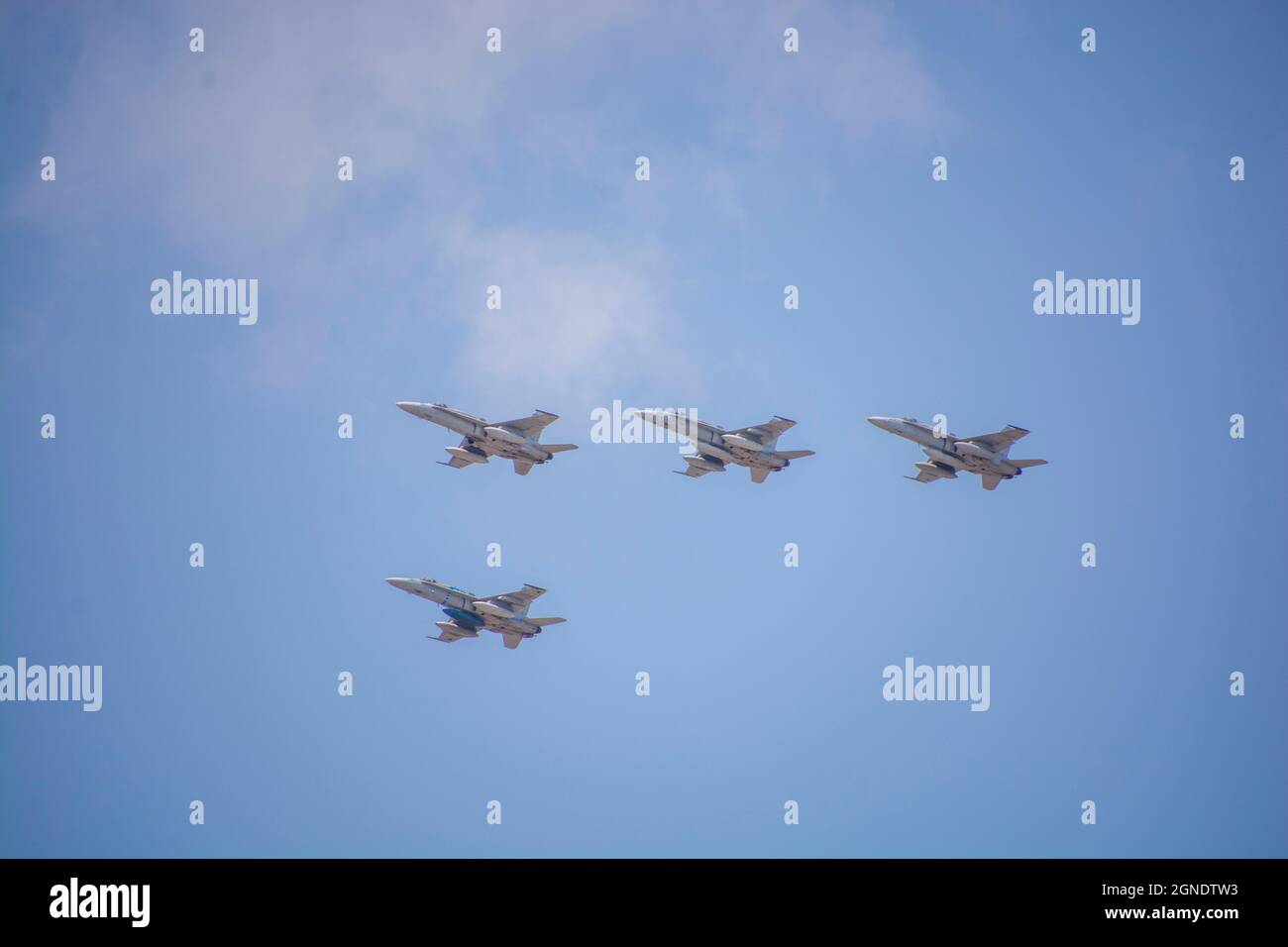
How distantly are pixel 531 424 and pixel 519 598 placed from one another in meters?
8.31

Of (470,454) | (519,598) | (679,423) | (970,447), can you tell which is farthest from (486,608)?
(970,447)

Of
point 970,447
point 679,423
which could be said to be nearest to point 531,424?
point 679,423

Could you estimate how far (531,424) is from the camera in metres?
77.6

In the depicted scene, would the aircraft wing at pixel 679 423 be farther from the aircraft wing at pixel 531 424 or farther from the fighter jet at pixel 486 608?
the fighter jet at pixel 486 608

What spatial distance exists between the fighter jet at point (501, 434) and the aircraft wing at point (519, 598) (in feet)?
18.4

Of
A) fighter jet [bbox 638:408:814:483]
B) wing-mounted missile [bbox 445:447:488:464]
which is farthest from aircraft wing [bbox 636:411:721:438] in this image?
wing-mounted missile [bbox 445:447:488:464]

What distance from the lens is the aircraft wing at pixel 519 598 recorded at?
77.8 meters

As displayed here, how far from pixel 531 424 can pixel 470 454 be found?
11.6 feet

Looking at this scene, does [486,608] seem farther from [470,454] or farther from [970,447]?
[970,447]

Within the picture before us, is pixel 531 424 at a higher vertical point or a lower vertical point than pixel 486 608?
higher

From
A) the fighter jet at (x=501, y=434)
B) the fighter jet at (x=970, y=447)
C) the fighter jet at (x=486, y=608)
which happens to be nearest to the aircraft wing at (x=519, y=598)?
the fighter jet at (x=486, y=608)
